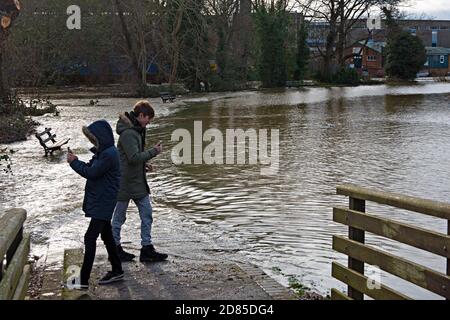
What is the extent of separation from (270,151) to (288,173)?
3826mm

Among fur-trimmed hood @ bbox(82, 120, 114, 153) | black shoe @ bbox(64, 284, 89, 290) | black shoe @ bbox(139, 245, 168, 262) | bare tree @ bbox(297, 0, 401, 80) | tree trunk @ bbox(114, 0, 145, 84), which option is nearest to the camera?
black shoe @ bbox(64, 284, 89, 290)

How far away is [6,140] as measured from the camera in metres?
19.7

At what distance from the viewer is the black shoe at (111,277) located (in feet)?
19.8

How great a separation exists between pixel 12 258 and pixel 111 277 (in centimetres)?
131

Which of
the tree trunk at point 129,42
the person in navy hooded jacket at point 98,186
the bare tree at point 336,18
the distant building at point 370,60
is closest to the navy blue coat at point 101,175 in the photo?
the person in navy hooded jacket at point 98,186

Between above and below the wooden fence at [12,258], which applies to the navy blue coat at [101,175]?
above

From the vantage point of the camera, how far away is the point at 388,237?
4.67 metres

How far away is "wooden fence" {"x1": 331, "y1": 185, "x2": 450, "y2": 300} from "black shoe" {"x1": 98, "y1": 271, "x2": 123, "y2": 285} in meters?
2.01

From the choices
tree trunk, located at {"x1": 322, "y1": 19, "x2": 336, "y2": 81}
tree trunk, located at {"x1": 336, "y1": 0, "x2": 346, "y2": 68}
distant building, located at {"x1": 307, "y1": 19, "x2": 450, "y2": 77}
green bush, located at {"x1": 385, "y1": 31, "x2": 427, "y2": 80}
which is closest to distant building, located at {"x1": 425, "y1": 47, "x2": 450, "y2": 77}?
distant building, located at {"x1": 307, "y1": 19, "x2": 450, "y2": 77}

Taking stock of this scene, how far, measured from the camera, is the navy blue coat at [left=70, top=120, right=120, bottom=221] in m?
5.77

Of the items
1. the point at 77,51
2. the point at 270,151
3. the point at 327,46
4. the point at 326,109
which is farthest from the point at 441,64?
the point at 270,151

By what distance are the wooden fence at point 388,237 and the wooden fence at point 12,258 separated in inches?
102

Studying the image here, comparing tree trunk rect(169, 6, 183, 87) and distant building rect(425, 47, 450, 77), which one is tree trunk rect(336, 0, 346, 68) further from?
distant building rect(425, 47, 450, 77)

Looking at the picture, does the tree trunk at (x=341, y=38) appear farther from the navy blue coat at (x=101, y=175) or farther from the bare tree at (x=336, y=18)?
the navy blue coat at (x=101, y=175)
